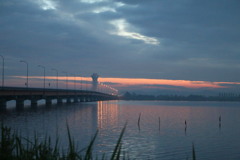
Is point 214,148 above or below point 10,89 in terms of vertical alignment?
below

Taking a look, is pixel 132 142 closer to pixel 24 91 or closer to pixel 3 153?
pixel 3 153

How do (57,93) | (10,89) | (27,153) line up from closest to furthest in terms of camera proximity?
(27,153)
(10,89)
(57,93)

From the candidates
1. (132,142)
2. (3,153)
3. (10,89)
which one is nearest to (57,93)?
(10,89)

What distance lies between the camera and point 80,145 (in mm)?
34125

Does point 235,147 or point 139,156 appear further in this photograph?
point 235,147

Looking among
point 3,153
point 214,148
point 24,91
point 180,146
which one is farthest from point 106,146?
point 24,91

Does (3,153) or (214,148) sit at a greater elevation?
(3,153)

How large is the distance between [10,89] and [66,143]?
65.8 meters

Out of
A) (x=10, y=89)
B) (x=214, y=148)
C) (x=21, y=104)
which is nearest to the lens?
(x=214, y=148)

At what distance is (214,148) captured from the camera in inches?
1416

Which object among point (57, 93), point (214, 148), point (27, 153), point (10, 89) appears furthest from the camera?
point (57, 93)

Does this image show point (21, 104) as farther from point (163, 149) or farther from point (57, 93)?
point (163, 149)

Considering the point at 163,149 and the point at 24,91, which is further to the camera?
the point at 24,91

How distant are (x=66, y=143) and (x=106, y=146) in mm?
4684
